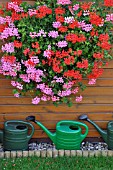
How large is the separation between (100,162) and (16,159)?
86 cm

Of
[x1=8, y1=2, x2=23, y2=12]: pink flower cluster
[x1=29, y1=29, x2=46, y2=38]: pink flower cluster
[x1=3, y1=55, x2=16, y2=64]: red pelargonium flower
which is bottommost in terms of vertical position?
[x1=3, y1=55, x2=16, y2=64]: red pelargonium flower

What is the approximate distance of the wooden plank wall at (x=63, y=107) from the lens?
4543 mm

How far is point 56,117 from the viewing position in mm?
4617

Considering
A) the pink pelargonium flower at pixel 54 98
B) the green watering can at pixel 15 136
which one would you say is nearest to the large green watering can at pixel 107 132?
the pink pelargonium flower at pixel 54 98

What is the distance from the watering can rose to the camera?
13.6 ft

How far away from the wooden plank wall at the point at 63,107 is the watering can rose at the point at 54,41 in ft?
0.88

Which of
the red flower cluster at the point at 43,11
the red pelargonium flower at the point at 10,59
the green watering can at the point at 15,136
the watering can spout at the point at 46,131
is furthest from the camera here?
the watering can spout at the point at 46,131

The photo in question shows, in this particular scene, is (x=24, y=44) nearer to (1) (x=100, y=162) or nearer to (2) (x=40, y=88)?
(2) (x=40, y=88)

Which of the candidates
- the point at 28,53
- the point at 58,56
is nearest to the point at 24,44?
the point at 28,53

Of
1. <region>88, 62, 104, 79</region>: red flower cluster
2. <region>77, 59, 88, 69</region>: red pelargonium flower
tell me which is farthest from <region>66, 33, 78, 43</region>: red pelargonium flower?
<region>88, 62, 104, 79</region>: red flower cluster

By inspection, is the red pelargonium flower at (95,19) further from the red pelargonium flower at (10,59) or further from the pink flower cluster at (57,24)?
the red pelargonium flower at (10,59)

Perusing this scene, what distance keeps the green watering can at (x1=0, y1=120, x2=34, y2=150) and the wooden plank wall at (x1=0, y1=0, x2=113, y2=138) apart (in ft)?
0.51

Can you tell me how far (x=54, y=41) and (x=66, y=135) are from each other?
998 millimetres

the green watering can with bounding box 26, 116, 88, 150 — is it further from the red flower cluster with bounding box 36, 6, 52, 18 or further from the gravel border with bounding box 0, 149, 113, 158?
the red flower cluster with bounding box 36, 6, 52, 18
